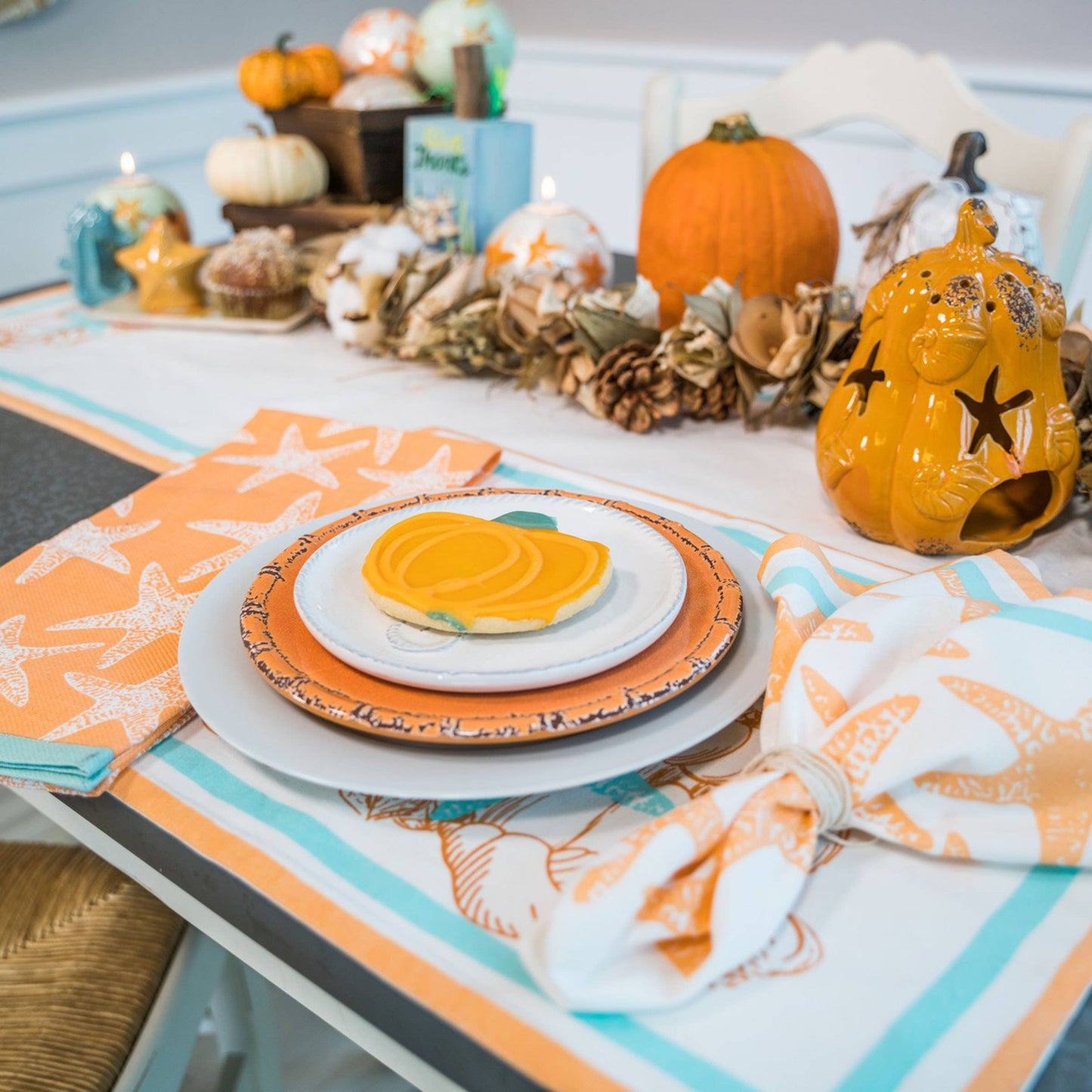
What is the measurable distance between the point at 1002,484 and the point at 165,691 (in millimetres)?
528

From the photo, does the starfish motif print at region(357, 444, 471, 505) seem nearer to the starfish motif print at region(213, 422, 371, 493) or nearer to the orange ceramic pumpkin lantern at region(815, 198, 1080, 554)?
the starfish motif print at region(213, 422, 371, 493)

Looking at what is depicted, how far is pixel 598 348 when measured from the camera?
0.90m

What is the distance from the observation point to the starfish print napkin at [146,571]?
1.59 feet

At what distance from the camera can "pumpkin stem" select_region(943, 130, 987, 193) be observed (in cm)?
91

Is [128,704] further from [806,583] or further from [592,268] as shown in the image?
[592,268]

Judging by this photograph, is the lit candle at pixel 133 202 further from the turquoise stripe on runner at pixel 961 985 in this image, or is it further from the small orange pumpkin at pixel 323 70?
the turquoise stripe on runner at pixel 961 985

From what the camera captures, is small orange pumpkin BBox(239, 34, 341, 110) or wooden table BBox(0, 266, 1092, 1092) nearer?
wooden table BBox(0, 266, 1092, 1092)

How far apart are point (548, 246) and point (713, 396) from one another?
267 mm

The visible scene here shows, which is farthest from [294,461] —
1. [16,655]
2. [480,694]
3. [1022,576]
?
[1022,576]

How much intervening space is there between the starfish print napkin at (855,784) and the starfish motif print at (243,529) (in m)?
0.35

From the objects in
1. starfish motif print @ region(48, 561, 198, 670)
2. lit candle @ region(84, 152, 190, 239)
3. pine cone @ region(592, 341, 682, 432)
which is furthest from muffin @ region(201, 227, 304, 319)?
starfish motif print @ region(48, 561, 198, 670)

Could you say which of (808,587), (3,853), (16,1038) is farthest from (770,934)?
(3,853)

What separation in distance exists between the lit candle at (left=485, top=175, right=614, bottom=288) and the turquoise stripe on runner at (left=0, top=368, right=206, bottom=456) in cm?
36

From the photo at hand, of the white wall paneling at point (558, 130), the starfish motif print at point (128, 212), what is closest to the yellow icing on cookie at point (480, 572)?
the starfish motif print at point (128, 212)
